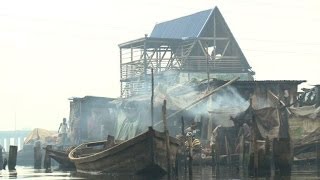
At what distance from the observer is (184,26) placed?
53656 millimetres

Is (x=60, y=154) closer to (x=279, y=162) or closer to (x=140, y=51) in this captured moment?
(x=140, y=51)

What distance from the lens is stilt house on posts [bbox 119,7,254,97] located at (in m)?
48.0

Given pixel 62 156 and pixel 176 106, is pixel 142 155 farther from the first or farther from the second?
pixel 62 156

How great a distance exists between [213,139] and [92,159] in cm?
677

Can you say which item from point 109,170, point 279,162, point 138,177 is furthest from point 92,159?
point 279,162

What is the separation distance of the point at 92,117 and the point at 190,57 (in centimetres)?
969

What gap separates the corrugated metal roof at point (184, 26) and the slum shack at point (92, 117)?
9.36 m

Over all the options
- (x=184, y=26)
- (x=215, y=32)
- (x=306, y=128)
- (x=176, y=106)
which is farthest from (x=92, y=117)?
(x=306, y=128)

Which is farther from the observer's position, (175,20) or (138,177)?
(175,20)

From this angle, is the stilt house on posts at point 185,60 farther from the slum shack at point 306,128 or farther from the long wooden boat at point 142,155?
the long wooden boat at point 142,155

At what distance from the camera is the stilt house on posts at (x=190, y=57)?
1889 inches

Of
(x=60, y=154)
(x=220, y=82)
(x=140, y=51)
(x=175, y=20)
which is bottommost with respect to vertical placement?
(x=60, y=154)

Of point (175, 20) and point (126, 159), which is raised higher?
point (175, 20)

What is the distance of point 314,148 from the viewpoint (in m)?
31.7
